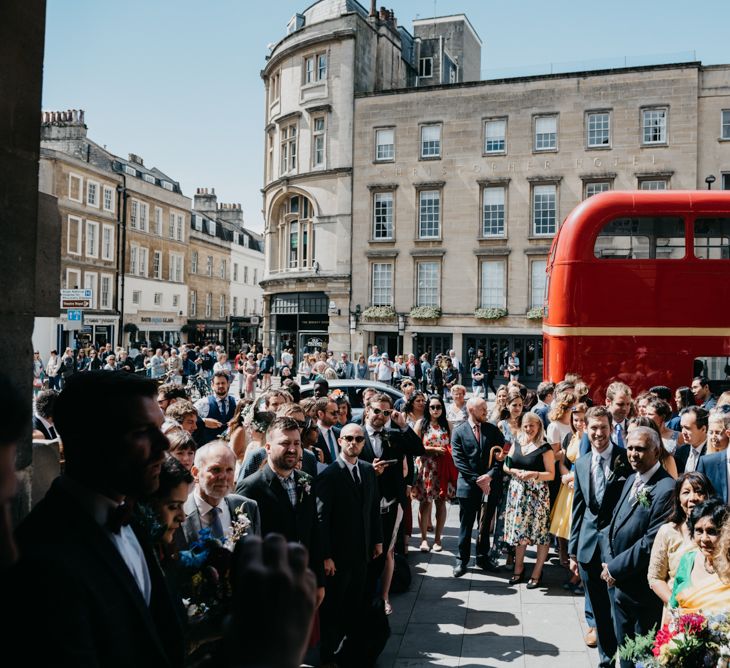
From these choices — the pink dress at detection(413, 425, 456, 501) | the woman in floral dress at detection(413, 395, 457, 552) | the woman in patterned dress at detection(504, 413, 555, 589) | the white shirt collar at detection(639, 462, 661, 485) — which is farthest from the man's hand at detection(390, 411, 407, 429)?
the white shirt collar at detection(639, 462, 661, 485)

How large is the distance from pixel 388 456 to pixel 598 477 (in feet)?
7.87

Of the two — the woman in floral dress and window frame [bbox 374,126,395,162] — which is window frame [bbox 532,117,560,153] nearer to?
window frame [bbox 374,126,395,162]

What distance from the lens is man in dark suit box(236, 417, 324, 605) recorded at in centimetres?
482

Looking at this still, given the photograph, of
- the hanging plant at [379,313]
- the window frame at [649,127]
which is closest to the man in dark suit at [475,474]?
the hanging plant at [379,313]

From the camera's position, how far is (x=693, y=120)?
93.1 feet

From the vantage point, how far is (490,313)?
30812 mm

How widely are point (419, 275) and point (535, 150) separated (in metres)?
8.10

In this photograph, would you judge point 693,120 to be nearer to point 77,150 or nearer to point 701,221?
point 701,221

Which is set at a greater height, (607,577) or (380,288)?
(380,288)

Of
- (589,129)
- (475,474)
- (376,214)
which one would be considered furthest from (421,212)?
(475,474)

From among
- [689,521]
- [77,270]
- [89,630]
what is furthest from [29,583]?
[77,270]

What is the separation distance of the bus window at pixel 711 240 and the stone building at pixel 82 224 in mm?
32899

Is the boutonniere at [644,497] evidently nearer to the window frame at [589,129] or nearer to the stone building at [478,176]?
the stone building at [478,176]

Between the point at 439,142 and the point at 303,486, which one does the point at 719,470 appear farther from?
the point at 439,142
